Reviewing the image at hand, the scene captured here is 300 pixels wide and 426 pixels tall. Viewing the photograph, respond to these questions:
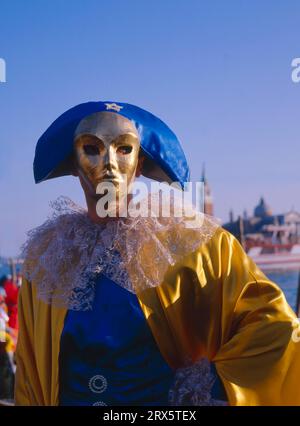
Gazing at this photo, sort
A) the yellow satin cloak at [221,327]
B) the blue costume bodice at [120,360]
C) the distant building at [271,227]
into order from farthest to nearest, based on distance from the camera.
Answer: the distant building at [271,227]
the blue costume bodice at [120,360]
the yellow satin cloak at [221,327]

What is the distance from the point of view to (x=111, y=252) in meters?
2.16

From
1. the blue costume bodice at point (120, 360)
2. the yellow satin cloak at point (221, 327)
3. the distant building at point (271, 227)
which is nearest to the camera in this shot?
the yellow satin cloak at point (221, 327)

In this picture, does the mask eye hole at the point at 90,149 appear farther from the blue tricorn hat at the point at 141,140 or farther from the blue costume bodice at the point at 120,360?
the blue costume bodice at the point at 120,360

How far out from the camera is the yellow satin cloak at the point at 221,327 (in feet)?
6.18

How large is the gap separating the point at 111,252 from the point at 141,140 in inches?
15.0

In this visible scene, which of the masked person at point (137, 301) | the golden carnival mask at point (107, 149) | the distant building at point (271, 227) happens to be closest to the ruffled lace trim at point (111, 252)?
the masked person at point (137, 301)

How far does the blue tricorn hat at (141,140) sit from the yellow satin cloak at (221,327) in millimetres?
287

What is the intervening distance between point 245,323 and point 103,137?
28.9 inches

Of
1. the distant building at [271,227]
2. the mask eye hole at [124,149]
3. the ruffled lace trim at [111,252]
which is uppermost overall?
the mask eye hole at [124,149]

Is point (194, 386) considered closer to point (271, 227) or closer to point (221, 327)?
point (221, 327)

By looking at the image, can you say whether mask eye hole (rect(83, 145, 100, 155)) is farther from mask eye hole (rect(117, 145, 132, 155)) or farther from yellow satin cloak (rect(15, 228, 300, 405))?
yellow satin cloak (rect(15, 228, 300, 405))

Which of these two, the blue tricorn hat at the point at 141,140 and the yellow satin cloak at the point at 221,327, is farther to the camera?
the blue tricorn hat at the point at 141,140

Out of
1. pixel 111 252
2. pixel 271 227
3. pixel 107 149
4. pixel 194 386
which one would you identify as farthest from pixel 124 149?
pixel 271 227

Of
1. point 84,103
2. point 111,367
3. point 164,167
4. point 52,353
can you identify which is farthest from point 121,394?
point 84,103
